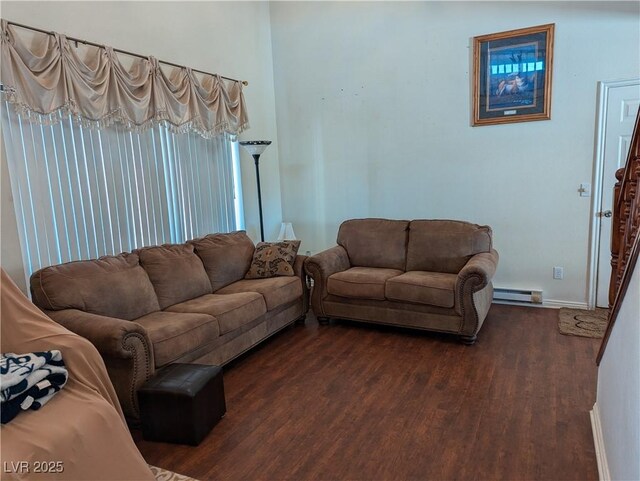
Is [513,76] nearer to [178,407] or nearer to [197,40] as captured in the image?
[197,40]

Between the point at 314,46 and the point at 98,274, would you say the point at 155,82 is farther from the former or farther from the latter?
the point at 314,46

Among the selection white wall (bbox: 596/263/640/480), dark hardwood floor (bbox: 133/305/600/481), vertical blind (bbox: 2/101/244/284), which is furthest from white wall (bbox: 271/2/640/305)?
white wall (bbox: 596/263/640/480)

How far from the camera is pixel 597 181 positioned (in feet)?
12.6

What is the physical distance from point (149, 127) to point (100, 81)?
1.74ft

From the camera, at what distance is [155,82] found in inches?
140

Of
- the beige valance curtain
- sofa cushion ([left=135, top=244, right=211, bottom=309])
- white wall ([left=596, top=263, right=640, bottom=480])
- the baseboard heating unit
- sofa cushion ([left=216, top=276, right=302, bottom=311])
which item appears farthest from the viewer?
the baseboard heating unit

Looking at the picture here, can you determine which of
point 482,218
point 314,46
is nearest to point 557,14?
point 482,218

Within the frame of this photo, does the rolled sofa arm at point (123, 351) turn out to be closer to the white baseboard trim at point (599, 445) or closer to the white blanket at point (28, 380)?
the white blanket at point (28, 380)

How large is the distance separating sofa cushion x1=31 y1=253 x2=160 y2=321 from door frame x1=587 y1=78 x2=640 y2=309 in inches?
148

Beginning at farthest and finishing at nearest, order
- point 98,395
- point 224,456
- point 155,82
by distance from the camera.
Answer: point 155,82
point 224,456
point 98,395

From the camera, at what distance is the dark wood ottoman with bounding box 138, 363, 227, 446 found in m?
2.21

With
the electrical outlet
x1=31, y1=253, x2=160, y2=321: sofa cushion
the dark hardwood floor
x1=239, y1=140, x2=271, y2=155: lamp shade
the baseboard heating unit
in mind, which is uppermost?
x1=239, y1=140, x2=271, y2=155: lamp shade

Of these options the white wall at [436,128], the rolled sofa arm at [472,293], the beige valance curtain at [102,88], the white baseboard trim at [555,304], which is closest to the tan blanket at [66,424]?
the beige valance curtain at [102,88]

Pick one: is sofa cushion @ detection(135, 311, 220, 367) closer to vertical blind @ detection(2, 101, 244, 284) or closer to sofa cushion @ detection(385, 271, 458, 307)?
vertical blind @ detection(2, 101, 244, 284)
